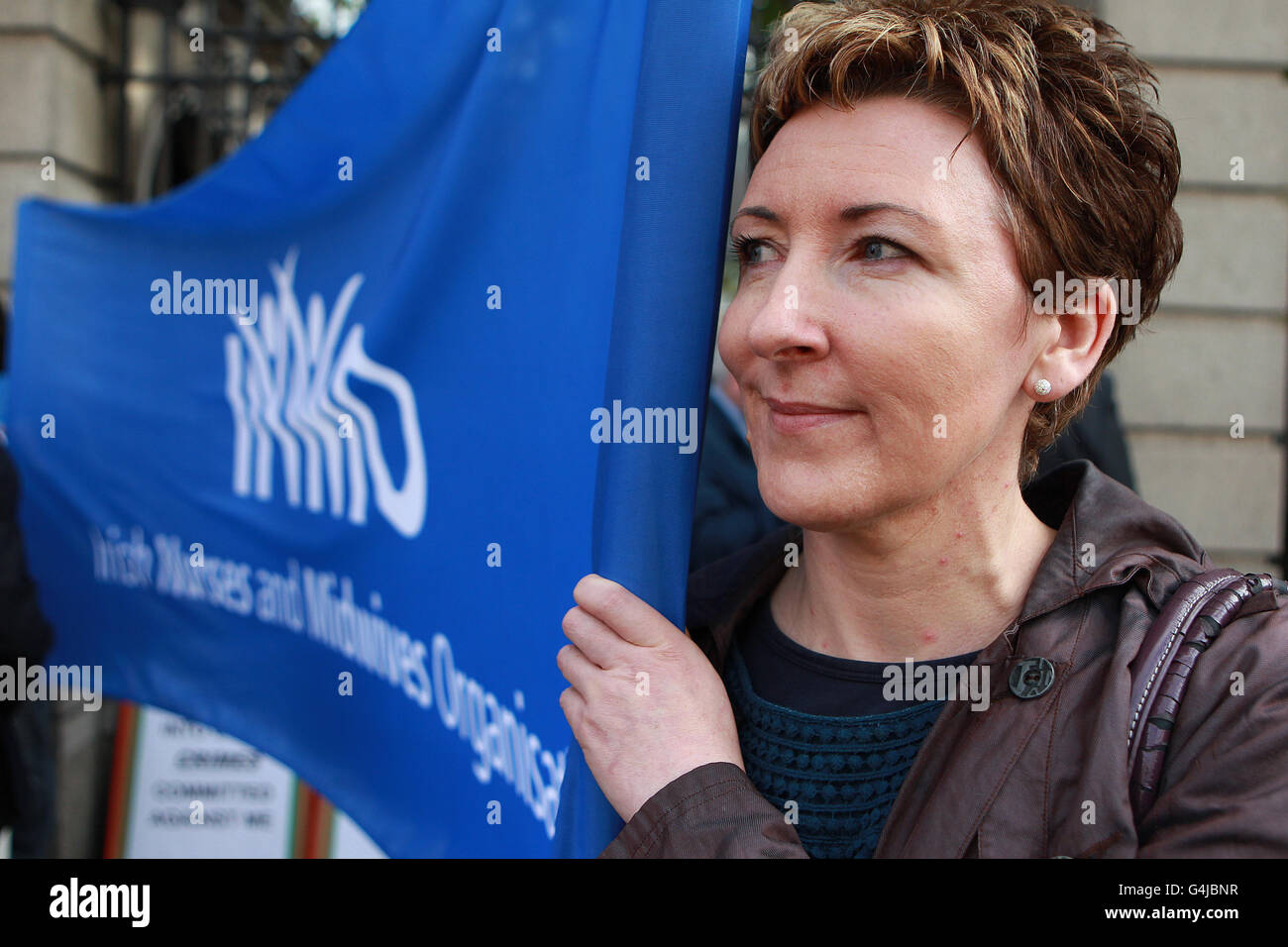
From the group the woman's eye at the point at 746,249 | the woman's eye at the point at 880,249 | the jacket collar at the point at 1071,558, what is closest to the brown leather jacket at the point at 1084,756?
the jacket collar at the point at 1071,558

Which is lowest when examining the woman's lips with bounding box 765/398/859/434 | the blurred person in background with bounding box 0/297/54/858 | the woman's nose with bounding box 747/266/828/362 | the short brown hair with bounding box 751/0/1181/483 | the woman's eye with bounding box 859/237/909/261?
the blurred person in background with bounding box 0/297/54/858

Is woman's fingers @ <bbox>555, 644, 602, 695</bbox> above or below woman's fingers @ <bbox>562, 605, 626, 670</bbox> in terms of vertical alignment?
below

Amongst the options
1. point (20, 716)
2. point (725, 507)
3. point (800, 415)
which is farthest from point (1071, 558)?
point (20, 716)

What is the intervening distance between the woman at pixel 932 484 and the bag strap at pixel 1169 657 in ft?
0.05

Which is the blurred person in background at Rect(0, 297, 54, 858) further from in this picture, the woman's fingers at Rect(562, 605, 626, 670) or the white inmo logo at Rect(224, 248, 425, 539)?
the woman's fingers at Rect(562, 605, 626, 670)

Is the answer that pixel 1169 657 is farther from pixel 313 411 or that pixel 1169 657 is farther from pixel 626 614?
pixel 313 411

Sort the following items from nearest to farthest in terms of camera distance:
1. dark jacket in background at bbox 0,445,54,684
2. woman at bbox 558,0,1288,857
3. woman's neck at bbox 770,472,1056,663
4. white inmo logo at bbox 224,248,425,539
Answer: woman at bbox 558,0,1288,857, woman's neck at bbox 770,472,1056,663, white inmo logo at bbox 224,248,425,539, dark jacket in background at bbox 0,445,54,684

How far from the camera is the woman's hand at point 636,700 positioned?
53.9 inches

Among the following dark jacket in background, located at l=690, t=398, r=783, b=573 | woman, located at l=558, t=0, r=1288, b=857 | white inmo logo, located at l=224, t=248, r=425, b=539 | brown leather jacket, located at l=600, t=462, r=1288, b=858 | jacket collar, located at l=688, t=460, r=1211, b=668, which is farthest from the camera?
dark jacket in background, located at l=690, t=398, r=783, b=573

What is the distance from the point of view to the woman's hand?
137 centimetres

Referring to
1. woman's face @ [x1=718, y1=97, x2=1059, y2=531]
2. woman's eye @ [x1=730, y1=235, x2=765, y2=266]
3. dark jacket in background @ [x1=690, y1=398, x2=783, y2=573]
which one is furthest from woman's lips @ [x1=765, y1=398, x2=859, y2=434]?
dark jacket in background @ [x1=690, y1=398, x2=783, y2=573]

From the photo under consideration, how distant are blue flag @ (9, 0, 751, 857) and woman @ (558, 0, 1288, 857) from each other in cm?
13

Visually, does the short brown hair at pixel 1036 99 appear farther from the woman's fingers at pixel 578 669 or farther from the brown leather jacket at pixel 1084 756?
the woman's fingers at pixel 578 669

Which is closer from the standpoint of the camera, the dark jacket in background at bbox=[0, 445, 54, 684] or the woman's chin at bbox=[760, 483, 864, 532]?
the woman's chin at bbox=[760, 483, 864, 532]
